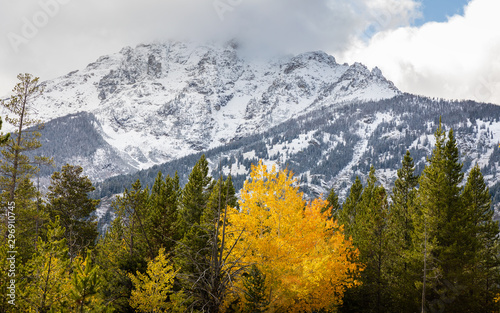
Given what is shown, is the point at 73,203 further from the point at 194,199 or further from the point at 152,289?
the point at 152,289

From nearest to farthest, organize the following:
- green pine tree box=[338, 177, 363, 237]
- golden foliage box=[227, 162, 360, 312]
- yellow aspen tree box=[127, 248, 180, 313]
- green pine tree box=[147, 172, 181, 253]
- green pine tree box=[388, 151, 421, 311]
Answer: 1. golden foliage box=[227, 162, 360, 312]
2. yellow aspen tree box=[127, 248, 180, 313]
3. green pine tree box=[388, 151, 421, 311]
4. green pine tree box=[147, 172, 181, 253]
5. green pine tree box=[338, 177, 363, 237]

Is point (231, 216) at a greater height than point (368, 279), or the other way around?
point (231, 216)

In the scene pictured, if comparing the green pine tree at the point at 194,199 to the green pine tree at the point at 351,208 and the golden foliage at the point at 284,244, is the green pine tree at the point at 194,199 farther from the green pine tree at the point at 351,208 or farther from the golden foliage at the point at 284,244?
the green pine tree at the point at 351,208

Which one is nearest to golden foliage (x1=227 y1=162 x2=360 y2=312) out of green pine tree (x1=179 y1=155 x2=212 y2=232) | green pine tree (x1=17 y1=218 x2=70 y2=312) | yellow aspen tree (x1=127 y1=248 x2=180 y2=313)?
green pine tree (x1=17 y1=218 x2=70 y2=312)

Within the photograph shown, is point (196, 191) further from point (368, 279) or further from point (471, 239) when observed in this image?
point (471, 239)

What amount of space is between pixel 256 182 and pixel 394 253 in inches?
→ 566

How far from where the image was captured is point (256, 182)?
57.7 feet

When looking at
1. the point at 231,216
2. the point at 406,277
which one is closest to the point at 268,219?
the point at 231,216

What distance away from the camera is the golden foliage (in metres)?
15.1

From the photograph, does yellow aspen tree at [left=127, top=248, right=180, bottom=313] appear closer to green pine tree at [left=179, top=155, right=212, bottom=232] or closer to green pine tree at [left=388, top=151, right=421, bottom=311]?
green pine tree at [left=179, top=155, right=212, bottom=232]

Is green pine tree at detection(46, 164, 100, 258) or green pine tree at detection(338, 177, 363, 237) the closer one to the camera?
green pine tree at detection(46, 164, 100, 258)

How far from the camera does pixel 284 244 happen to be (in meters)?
15.6

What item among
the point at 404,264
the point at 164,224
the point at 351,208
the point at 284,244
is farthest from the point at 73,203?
the point at 351,208

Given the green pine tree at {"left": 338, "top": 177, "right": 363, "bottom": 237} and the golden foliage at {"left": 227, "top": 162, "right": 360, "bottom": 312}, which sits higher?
the green pine tree at {"left": 338, "top": 177, "right": 363, "bottom": 237}
